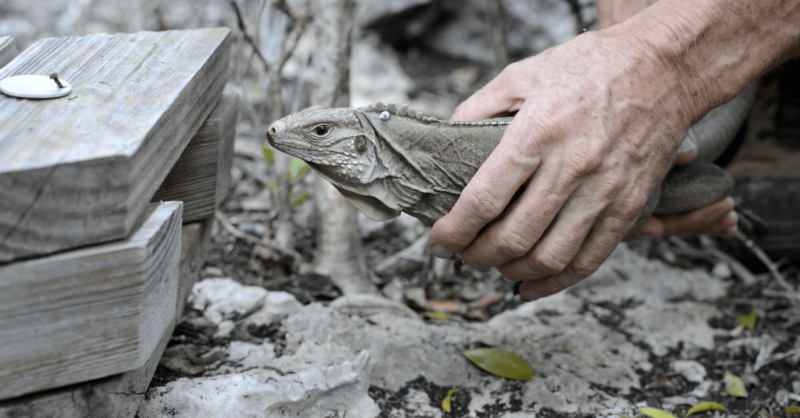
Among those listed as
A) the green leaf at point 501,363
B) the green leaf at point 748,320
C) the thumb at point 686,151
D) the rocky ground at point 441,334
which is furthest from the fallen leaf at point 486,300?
the thumb at point 686,151

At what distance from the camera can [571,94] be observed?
2053 mm

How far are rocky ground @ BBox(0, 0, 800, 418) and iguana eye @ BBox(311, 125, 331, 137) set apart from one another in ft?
2.65

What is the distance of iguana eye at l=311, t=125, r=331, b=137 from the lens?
78.0 inches

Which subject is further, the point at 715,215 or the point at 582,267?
the point at 715,215

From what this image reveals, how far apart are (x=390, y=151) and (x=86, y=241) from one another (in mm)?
982

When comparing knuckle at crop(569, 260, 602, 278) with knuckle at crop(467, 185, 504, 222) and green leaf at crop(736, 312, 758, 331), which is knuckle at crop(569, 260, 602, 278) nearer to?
knuckle at crop(467, 185, 504, 222)

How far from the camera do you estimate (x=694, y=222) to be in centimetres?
270

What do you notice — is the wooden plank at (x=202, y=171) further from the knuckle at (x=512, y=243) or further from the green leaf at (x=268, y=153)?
the knuckle at (x=512, y=243)

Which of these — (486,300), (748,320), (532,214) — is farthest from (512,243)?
(748,320)

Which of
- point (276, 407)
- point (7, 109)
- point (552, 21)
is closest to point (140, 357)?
point (276, 407)

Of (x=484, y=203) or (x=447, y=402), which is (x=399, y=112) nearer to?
(x=484, y=203)

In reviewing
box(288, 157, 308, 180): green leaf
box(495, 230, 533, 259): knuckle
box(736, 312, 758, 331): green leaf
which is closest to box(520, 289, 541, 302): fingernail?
box(495, 230, 533, 259): knuckle

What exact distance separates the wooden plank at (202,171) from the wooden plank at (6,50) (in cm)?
63

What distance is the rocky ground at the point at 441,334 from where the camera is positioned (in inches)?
86.4
